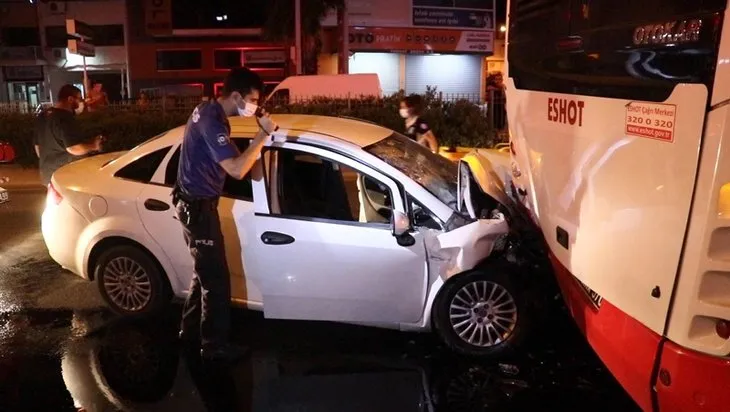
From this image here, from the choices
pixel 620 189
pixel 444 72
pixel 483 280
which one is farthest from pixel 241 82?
pixel 444 72

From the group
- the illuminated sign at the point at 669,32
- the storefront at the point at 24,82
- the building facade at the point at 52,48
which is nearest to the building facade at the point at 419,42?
the building facade at the point at 52,48

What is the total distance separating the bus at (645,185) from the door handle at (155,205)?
268 centimetres

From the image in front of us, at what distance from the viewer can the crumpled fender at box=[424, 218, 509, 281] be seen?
4.65 meters

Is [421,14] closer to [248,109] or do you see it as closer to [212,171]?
[248,109]

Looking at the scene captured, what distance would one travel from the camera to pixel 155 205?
5.23 meters

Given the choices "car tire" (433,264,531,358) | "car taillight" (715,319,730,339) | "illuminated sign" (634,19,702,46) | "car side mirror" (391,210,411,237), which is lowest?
"car tire" (433,264,531,358)

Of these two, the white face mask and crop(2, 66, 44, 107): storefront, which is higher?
crop(2, 66, 44, 107): storefront

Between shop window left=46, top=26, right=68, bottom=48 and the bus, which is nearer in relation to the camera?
the bus

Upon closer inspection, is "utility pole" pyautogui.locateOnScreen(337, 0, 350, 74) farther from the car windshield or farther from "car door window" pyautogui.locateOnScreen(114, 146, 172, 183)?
"car door window" pyautogui.locateOnScreen(114, 146, 172, 183)

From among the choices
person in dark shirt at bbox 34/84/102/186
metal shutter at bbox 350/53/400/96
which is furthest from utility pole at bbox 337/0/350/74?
person in dark shirt at bbox 34/84/102/186

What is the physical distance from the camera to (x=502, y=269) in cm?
476

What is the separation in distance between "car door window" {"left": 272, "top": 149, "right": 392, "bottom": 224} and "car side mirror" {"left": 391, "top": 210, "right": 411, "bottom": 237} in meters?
0.32

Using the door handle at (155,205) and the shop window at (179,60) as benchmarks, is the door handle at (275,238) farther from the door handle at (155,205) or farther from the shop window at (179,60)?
the shop window at (179,60)

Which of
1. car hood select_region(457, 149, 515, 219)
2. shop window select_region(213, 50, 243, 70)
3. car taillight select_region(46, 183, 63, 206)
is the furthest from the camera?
shop window select_region(213, 50, 243, 70)
